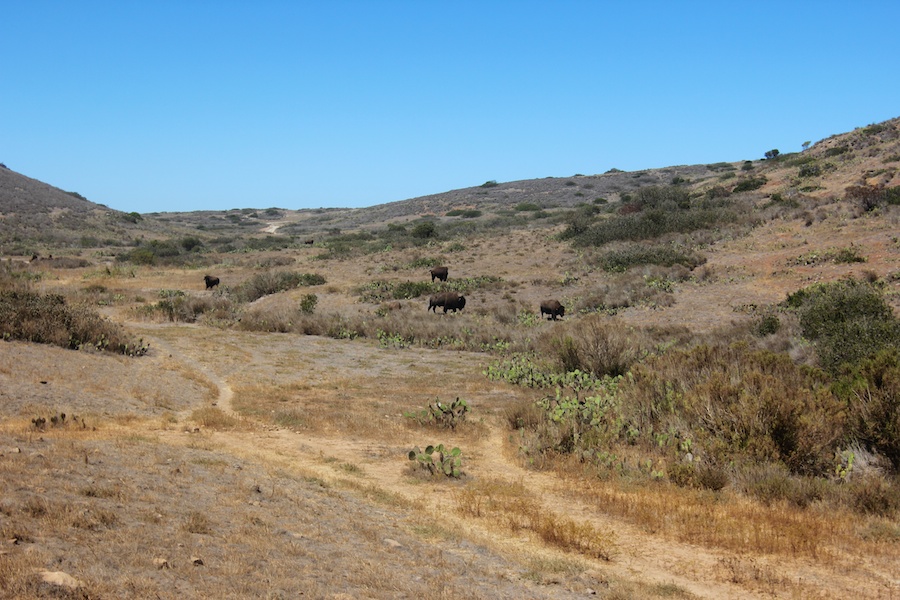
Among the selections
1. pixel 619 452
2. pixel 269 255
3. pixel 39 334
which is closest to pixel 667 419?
pixel 619 452

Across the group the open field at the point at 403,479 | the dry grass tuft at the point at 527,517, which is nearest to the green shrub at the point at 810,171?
the open field at the point at 403,479

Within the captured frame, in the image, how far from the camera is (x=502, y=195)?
339 ft

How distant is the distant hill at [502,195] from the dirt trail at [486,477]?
117 ft

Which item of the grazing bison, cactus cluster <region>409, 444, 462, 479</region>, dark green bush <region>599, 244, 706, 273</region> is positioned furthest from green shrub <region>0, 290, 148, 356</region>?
dark green bush <region>599, 244, 706, 273</region>

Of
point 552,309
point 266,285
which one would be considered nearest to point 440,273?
point 266,285

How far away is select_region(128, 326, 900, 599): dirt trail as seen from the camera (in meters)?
5.62

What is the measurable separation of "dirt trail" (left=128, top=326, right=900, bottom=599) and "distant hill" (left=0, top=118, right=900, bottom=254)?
35.8 m

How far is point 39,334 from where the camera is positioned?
15.4 metres

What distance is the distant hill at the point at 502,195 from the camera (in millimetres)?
46562

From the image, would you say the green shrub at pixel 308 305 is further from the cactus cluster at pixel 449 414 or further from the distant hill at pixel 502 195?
the distant hill at pixel 502 195

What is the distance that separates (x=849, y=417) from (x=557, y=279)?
83.7ft

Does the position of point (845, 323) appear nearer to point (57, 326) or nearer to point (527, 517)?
point (527, 517)

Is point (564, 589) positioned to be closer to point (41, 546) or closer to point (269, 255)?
point (41, 546)

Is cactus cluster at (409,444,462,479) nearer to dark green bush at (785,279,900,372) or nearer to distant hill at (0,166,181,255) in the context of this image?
dark green bush at (785,279,900,372)
